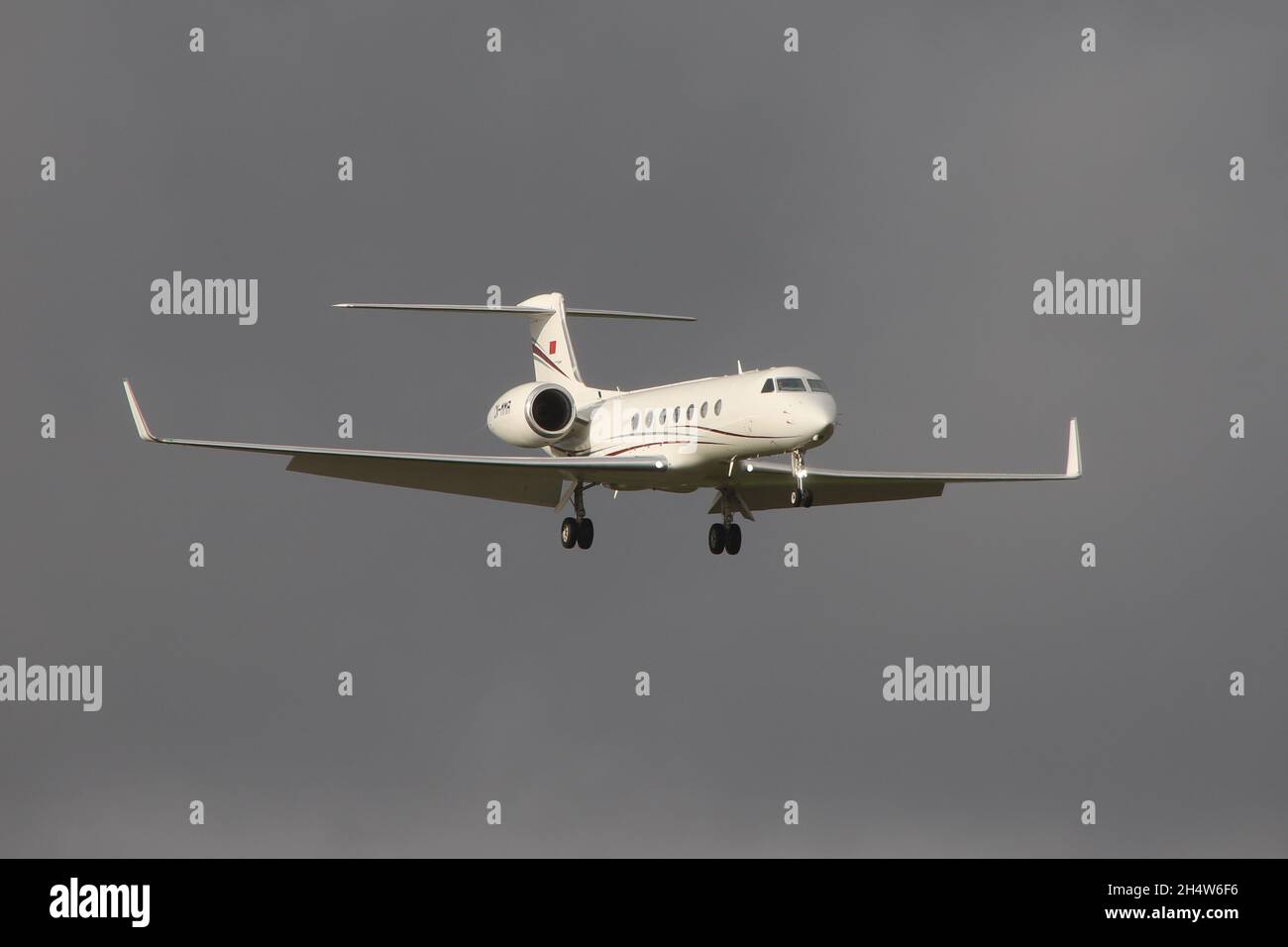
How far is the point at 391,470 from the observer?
4203 centimetres

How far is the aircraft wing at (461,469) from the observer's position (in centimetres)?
4072

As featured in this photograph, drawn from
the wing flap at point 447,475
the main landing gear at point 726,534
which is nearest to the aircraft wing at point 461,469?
the wing flap at point 447,475

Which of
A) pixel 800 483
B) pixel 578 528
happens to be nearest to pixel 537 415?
pixel 578 528

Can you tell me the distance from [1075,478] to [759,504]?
6.02 metres

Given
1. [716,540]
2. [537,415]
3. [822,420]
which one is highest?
[537,415]

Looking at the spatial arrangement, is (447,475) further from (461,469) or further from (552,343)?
(552,343)

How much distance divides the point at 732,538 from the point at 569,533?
313cm

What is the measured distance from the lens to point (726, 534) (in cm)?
4328
